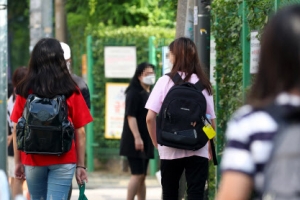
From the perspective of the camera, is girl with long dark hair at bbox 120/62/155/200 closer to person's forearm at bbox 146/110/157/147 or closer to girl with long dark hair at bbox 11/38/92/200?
person's forearm at bbox 146/110/157/147

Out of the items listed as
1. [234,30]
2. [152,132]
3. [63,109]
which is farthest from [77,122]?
[234,30]

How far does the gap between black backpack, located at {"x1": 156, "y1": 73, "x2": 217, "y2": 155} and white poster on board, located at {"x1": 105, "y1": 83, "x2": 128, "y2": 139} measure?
310 inches

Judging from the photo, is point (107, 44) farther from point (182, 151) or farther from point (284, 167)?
point (284, 167)

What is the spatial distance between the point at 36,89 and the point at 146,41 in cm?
858

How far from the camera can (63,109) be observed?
19.8 ft

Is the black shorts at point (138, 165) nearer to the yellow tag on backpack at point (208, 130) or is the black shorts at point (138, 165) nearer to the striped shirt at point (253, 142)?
the yellow tag on backpack at point (208, 130)

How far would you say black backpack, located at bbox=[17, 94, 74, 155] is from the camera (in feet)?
19.5

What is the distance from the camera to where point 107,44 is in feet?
48.5

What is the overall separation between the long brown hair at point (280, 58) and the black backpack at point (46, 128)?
322 centimetres

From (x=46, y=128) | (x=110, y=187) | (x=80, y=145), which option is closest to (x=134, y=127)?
(x=80, y=145)

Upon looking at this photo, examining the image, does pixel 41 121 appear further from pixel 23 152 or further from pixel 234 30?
Answer: pixel 234 30

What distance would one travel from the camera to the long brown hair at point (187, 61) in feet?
23.1

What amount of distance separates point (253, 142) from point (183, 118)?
3843 mm

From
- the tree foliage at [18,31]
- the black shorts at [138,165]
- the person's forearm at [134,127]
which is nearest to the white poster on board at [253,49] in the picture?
the person's forearm at [134,127]
